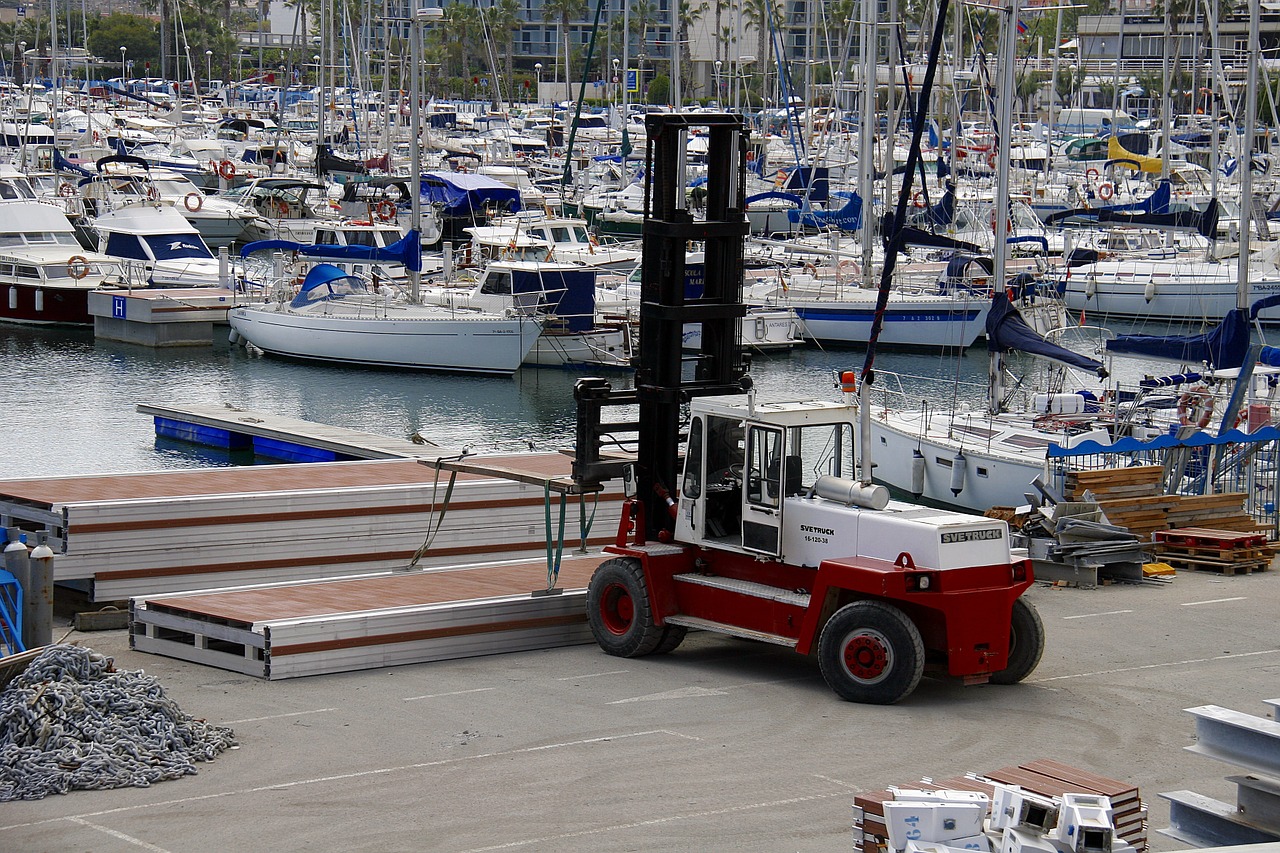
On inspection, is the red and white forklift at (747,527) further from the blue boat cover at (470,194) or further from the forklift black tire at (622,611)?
the blue boat cover at (470,194)

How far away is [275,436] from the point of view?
3011cm

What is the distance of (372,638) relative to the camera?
1465 centimetres

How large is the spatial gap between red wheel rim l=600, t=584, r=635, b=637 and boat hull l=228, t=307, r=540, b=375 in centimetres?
2661

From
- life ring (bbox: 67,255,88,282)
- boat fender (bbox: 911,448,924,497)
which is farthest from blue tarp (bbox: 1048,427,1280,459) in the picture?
life ring (bbox: 67,255,88,282)

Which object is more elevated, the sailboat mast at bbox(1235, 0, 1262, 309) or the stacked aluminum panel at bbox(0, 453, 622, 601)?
the sailboat mast at bbox(1235, 0, 1262, 309)

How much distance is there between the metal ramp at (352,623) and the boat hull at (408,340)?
25.4 metres

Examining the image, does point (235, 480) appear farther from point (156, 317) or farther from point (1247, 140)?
point (156, 317)

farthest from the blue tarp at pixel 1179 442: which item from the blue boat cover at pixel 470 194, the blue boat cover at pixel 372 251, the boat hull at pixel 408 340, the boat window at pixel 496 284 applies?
the blue boat cover at pixel 470 194

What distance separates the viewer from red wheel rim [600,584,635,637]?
15.2 m

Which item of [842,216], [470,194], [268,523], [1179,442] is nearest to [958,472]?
[1179,442]

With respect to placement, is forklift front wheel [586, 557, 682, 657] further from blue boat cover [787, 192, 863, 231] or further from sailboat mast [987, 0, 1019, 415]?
blue boat cover [787, 192, 863, 231]

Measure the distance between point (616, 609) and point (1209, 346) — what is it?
18.9 m

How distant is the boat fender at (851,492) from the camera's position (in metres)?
14.1

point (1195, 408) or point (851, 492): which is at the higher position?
point (851, 492)
